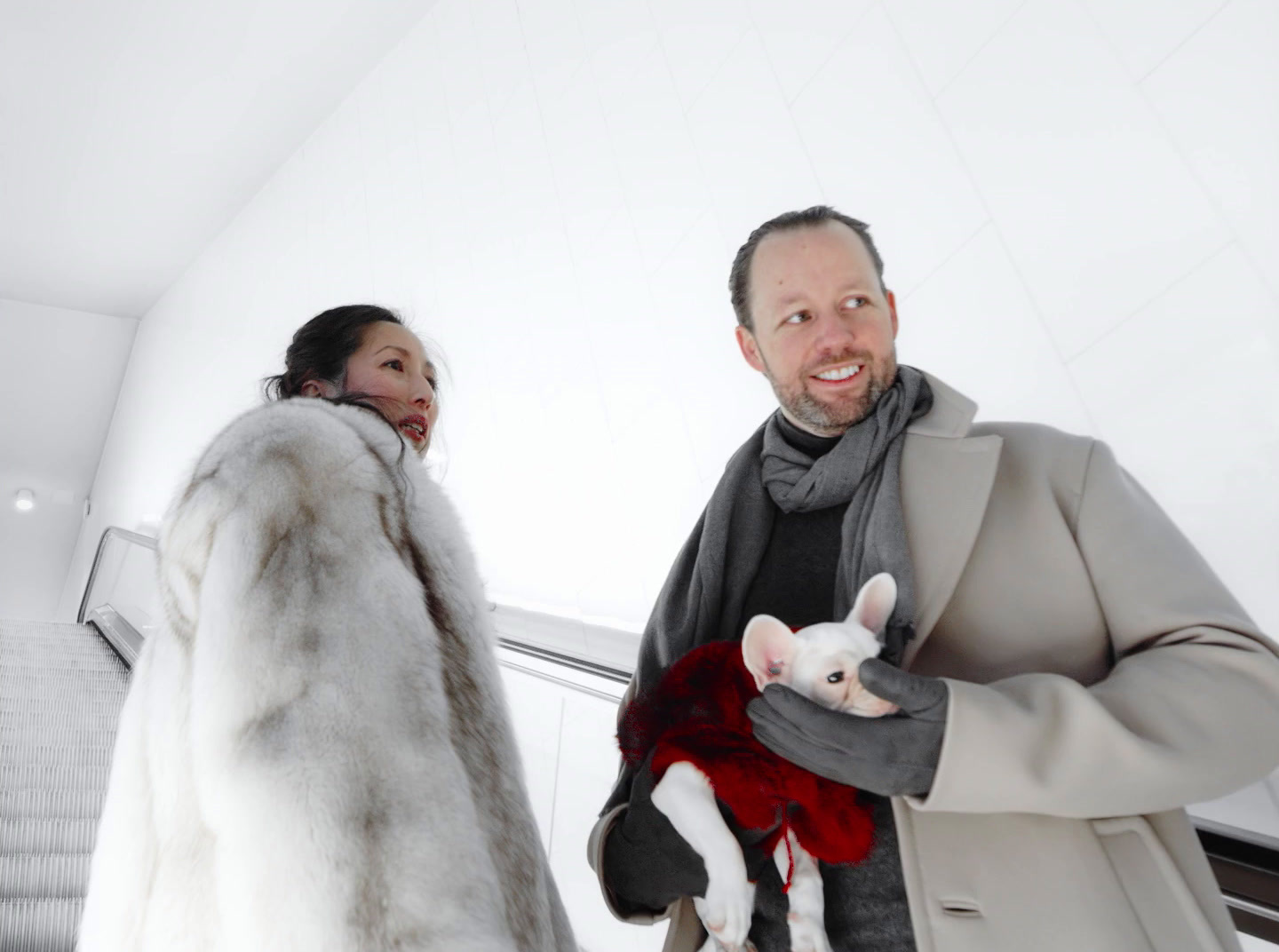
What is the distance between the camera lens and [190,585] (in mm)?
1035

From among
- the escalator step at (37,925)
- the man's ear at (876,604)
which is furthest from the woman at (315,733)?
the escalator step at (37,925)

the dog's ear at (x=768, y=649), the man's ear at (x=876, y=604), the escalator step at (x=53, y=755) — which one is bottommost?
the dog's ear at (x=768, y=649)

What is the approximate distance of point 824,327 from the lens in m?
1.21

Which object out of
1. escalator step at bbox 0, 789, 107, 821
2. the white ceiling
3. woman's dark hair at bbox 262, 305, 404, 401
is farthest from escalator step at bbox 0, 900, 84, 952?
the white ceiling

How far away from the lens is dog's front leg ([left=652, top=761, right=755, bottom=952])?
2.87 ft

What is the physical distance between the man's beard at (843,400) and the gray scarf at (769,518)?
15 millimetres

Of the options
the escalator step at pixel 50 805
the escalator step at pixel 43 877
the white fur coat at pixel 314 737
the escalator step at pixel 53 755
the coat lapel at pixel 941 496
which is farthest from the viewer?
the escalator step at pixel 53 755

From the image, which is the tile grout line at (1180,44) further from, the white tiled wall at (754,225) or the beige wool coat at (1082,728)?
the beige wool coat at (1082,728)

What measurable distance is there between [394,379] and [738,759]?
1.17 metres

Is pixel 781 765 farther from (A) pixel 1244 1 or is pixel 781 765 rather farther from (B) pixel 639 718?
(A) pixel 1244 1

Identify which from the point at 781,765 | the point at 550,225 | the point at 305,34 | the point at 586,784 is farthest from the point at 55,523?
the point at 781,765

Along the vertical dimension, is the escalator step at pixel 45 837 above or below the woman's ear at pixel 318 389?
below

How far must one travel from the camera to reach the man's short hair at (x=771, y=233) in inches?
51.0

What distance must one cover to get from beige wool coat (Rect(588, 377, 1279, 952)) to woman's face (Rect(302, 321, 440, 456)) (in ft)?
3.67
